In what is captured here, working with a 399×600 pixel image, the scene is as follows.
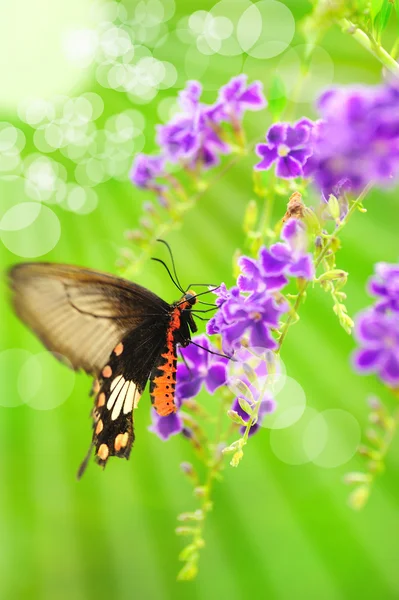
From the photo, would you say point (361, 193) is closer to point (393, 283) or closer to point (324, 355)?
point (393, 283)

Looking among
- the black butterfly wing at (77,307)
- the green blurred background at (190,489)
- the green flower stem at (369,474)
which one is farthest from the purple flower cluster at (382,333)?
the green blurred background at (190,489)

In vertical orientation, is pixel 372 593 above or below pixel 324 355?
below

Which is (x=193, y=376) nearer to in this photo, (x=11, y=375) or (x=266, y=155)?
(x=266, y=155)

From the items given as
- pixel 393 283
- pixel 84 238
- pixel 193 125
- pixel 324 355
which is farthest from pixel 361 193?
pixel 84 238

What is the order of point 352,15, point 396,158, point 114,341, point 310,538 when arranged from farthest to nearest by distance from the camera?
point 310,538
point 114,341
point 352,15
point 396,158

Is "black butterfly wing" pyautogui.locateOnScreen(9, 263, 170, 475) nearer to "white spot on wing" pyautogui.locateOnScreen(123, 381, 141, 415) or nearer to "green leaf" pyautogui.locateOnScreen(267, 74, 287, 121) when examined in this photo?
"white spot on wing" pyautogui.locateOnScreen(123, 381, 141, 415)

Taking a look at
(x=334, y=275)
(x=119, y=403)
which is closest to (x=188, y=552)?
(x=119, y=403)

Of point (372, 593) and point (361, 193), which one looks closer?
point (361, 193)

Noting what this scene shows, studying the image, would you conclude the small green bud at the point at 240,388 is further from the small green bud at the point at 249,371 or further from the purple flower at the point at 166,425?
the purple flower at the point at 166,425
